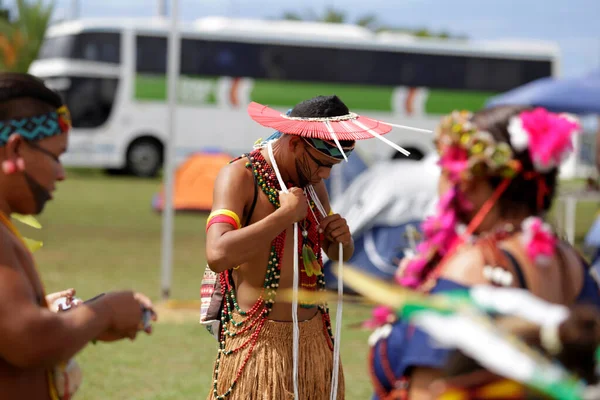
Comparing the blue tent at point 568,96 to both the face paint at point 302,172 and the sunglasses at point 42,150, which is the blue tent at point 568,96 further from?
the sunglasses at point 42,150

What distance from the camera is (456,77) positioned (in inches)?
986

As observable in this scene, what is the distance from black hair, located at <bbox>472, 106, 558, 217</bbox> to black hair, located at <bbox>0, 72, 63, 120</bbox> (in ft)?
3.72

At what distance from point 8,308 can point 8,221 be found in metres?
0.28

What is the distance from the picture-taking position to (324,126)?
3.44 m

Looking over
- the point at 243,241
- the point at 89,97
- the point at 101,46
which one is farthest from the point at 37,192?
the point at 101,46

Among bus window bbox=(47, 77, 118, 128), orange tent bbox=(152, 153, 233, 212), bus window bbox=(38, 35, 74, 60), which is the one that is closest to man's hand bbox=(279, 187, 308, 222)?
orange tent bbox=(152, 153, 233, 212)

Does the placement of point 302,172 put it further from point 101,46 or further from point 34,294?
point 101,46

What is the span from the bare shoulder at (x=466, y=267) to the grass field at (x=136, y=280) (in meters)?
4.02

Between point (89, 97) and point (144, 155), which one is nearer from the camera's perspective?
point (89, 97)

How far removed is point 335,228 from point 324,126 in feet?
1.38

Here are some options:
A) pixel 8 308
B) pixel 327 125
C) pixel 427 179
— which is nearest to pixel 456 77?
pixel 427 179

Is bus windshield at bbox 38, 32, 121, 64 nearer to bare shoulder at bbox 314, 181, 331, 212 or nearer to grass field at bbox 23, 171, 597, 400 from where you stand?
grass field at bbox 23, 171, 597, 400

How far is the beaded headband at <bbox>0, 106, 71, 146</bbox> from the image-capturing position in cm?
228

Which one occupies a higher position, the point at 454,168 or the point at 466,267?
the point at 454,168
